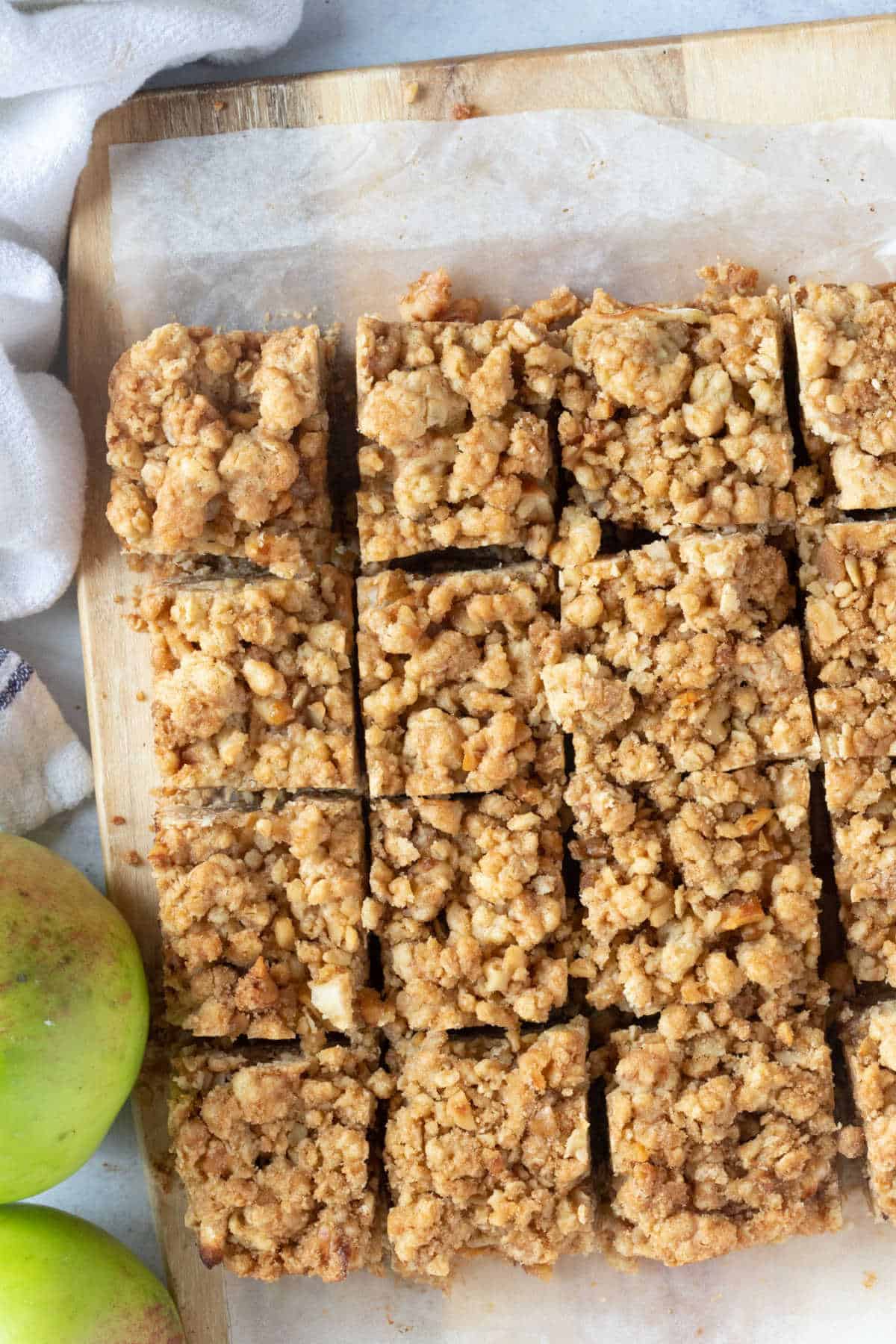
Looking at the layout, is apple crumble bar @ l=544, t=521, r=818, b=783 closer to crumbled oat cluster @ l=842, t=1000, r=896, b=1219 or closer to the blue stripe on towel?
crumbled oat cluster @ l=842, t=1000, r=896, b=1219

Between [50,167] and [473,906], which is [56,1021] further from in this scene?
[50,167]

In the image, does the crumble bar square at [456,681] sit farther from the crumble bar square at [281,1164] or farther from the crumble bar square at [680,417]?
the crumble bar square at [281,1164]

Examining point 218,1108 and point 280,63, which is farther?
point 280,63

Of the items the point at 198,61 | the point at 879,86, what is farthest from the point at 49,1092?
the point at 879,86

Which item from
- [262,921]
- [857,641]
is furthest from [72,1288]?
[857,641]

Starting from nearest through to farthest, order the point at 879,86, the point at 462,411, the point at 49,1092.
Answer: the point at 49,1092, the point at 462,411, the point at 879,86

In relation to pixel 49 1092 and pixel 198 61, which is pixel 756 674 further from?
pixel 198 61

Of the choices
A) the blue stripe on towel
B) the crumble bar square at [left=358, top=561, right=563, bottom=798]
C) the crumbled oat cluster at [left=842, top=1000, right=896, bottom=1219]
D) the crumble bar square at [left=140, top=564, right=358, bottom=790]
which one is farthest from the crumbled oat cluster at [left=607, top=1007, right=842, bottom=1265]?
the blue stripe on towel
